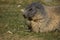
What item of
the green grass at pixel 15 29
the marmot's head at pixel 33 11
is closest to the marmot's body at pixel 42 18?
the marmot's head at pixel 33 11

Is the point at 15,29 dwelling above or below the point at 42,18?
below

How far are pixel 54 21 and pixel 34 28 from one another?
18.3 inches

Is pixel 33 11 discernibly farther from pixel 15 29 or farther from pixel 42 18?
pixel 15 29

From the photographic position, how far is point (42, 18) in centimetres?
502

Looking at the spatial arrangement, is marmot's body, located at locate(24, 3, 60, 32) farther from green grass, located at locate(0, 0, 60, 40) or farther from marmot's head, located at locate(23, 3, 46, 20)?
green grass, located at locate(0, 0, 60, 40)

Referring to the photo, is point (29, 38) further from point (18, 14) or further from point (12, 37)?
point (18, 14)

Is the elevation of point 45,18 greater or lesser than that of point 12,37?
greater

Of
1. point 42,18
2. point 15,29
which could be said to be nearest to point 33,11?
point 42,18

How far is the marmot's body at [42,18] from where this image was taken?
4938mm

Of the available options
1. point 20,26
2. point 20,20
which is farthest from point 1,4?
point 20,26

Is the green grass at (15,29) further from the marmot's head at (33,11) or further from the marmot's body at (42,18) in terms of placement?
the marmot's head at (33,11)

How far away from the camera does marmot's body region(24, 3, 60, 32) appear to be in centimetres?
494

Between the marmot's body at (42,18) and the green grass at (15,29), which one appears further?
the marmot's body at (42,18)

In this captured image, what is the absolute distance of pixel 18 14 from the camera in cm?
684
